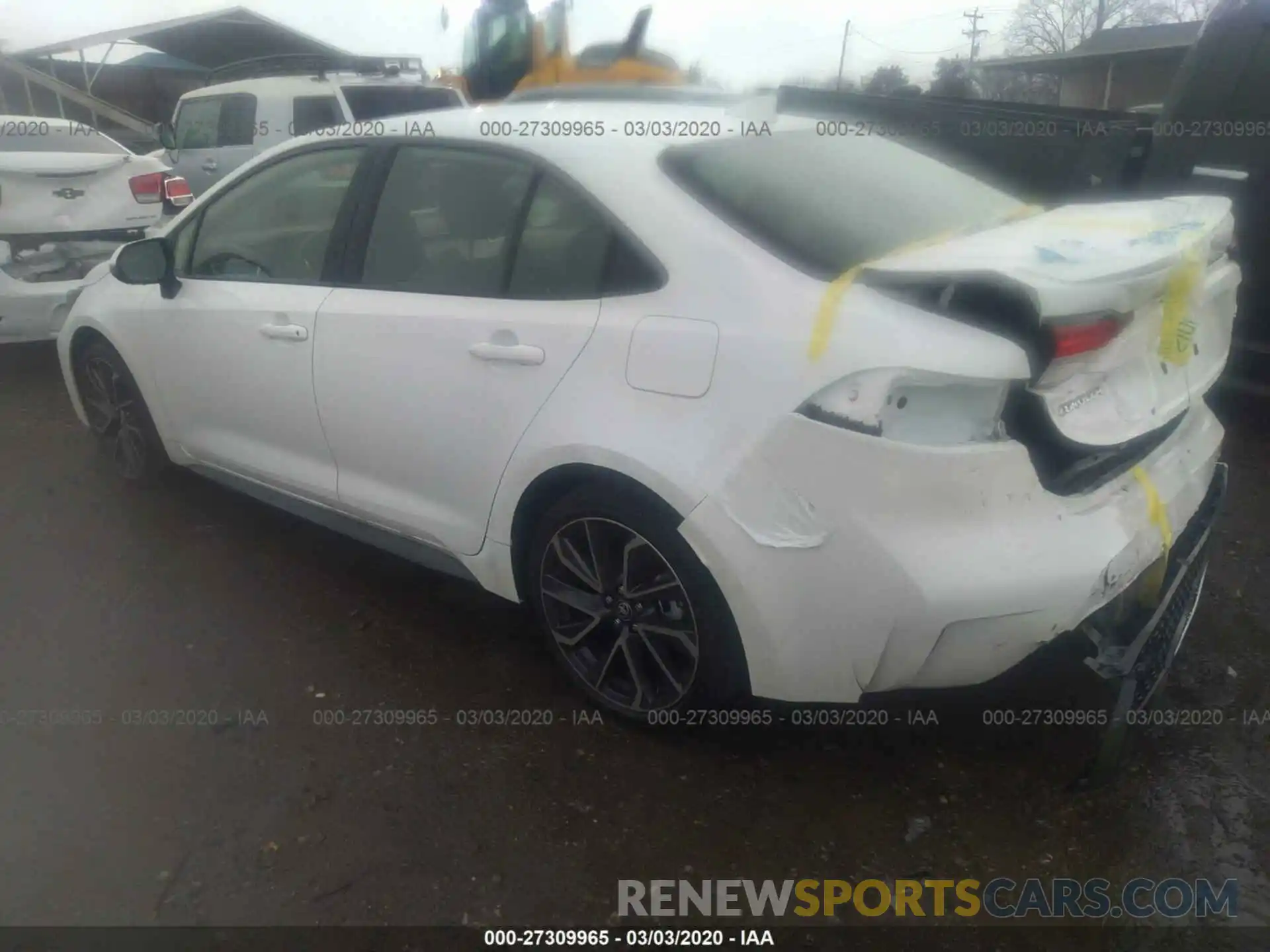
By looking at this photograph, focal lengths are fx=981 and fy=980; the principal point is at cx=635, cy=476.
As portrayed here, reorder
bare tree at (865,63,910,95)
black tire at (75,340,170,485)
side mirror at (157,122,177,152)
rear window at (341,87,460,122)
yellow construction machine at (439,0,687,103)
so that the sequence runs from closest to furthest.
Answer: black tire at (75,340,170,485) → yellow construction machine at (439,0,687,103) → rear window at (341,87,460,122) → side mirror at (157,122,177,152) → bare tree at (865,63,910,95)

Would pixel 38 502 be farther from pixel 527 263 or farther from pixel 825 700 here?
pixel 825 700

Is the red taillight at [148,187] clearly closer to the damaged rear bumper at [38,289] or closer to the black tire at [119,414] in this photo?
the damaged rear bumper at [38,289]

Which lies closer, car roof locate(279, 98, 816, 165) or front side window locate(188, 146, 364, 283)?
car roof locate(279, 98, 816, 165)

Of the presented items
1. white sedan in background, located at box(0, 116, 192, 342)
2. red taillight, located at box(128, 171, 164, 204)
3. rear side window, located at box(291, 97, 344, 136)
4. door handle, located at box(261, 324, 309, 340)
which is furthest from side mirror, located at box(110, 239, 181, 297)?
rear side window, located at box(291, 97, 344, 136)

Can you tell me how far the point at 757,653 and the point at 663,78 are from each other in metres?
4.15

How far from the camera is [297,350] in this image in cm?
314

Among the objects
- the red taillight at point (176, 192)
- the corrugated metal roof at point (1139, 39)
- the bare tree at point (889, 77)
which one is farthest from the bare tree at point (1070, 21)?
the red taillight at point (176, 192)

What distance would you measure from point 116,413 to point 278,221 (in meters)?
1.44

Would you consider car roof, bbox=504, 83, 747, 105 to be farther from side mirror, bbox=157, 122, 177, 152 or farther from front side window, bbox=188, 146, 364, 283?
side mirror, bbox=157, 122, 177, 152

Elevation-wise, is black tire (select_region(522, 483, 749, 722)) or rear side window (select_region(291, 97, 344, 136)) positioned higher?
rear side window (select_region(291, 97, 344, 136))

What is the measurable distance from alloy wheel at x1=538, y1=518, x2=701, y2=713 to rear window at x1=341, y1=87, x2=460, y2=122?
729 cm

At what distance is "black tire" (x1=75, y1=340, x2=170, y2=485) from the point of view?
13.3ft

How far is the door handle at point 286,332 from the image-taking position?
10.2 ft

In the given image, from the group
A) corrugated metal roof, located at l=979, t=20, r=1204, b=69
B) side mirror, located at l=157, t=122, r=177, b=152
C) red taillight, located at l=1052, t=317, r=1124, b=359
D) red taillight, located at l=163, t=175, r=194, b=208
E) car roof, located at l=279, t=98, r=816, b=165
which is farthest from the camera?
corrugated metal roof, located at l=979, t=20, r=1204, b=69
